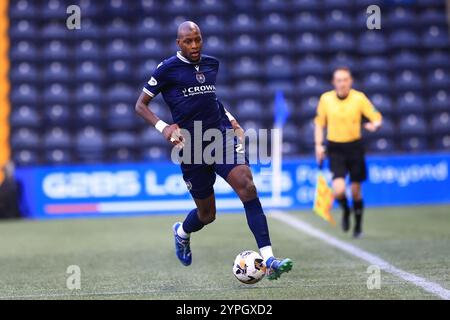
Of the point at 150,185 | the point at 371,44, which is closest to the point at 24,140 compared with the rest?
the point at 150,185

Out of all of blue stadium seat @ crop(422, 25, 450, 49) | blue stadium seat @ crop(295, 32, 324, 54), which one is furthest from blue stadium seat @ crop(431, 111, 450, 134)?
blue stadium seat @ crop(295, 32, 324, 54)

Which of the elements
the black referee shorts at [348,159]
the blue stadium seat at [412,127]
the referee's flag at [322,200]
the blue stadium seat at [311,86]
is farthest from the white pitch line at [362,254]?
the blue stadium seat at [412,127]

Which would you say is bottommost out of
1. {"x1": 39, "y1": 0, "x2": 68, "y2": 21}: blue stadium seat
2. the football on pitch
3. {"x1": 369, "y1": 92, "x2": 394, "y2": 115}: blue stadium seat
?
the football on pitch

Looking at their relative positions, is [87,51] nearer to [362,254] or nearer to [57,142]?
[57,142]

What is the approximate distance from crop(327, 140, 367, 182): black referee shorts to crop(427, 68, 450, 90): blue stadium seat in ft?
29.1

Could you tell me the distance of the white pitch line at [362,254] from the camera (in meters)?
6.70

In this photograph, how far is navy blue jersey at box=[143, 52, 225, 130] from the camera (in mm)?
7660

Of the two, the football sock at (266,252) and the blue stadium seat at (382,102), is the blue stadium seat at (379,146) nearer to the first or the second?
the blue stadium seat at (382,102)

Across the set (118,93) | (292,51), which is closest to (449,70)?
(292,51)

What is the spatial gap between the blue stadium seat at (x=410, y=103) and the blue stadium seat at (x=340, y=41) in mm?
1559

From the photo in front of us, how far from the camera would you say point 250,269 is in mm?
7168

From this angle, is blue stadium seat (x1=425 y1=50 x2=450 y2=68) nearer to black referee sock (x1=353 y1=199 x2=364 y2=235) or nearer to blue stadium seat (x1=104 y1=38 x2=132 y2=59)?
blue stadium seat (x1=104 y1=38 x2=132 y2=59)

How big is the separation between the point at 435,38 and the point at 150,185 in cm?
777
